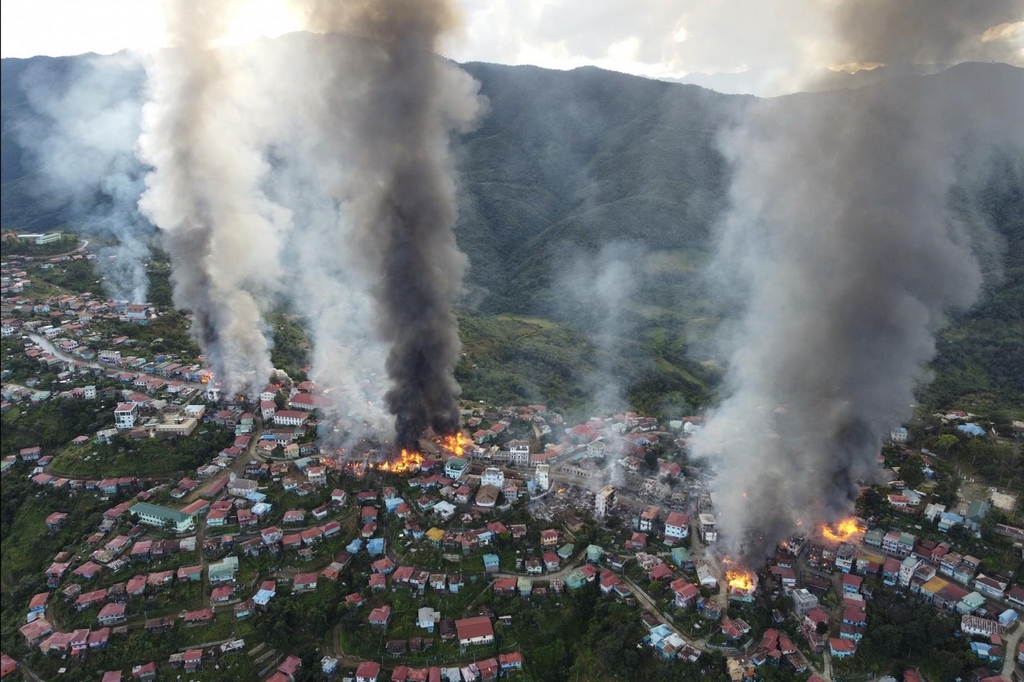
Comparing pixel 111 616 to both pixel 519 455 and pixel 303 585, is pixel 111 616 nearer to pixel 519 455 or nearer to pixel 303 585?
pixel 303 585

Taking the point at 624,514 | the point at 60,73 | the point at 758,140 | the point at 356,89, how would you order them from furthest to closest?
the point at 60,73
the point at 758,140
the point at 356,89
the point at 624,514

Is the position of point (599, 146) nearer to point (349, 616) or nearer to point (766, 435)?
point (766, 435)

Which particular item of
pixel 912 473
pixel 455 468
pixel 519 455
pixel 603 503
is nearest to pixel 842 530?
pixel 912 473

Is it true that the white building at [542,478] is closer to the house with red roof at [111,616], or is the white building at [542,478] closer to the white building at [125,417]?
the house with red roof at [111,616]

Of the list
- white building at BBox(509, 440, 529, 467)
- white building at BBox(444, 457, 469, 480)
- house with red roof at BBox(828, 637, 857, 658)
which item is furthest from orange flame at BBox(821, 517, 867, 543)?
white building at BBox(444, 457, 469, 480)

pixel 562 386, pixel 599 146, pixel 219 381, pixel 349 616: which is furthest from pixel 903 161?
pixel 599 146

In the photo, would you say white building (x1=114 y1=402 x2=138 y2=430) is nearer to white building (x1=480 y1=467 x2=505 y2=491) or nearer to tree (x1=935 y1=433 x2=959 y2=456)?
white building (x1=480 y1=467 x2=505 y2=491)

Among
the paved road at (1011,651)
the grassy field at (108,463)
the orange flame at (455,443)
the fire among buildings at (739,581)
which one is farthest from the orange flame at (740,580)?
the grassy field at (108,463)
